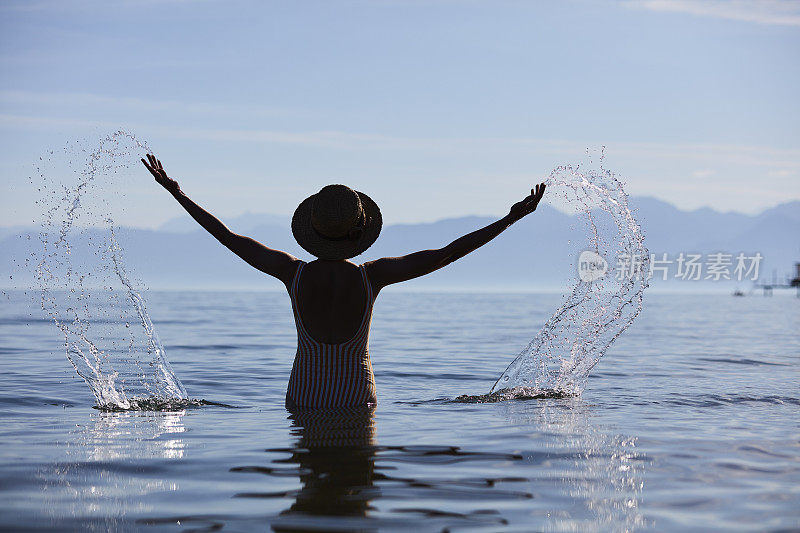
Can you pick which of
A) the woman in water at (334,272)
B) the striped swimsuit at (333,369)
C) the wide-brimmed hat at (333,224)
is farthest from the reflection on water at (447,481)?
the wide-brimmed hat at (333,224)

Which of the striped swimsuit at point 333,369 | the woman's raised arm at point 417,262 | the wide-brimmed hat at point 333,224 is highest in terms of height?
the wide-brimmed hat at point 333,224

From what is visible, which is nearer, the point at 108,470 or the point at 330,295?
the point at 108,470

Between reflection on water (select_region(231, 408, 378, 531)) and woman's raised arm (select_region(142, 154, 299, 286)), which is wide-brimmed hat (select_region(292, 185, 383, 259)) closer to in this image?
woman's raised arm (select_region(142, 154, 299, 286))

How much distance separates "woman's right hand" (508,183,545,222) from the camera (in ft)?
24.8

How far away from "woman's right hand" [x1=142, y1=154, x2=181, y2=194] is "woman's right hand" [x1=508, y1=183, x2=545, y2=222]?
2.66 m

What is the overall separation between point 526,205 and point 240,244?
2.29m

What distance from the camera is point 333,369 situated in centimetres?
732

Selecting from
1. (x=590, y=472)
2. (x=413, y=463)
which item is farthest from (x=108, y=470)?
(x=590, y=472)

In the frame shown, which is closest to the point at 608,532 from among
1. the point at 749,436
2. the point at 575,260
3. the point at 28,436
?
the point at 749,436

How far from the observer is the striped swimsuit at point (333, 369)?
23.6 feet

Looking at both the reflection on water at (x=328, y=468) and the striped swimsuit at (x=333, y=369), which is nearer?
the reflection on water at (x=328, y=468)

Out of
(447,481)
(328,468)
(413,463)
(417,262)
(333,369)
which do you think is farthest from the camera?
(333,369)

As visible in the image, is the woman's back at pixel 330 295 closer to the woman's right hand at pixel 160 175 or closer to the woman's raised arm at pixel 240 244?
the woman's raised arm at pixel 240 244

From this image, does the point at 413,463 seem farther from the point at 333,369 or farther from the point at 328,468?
the point at 333,369
